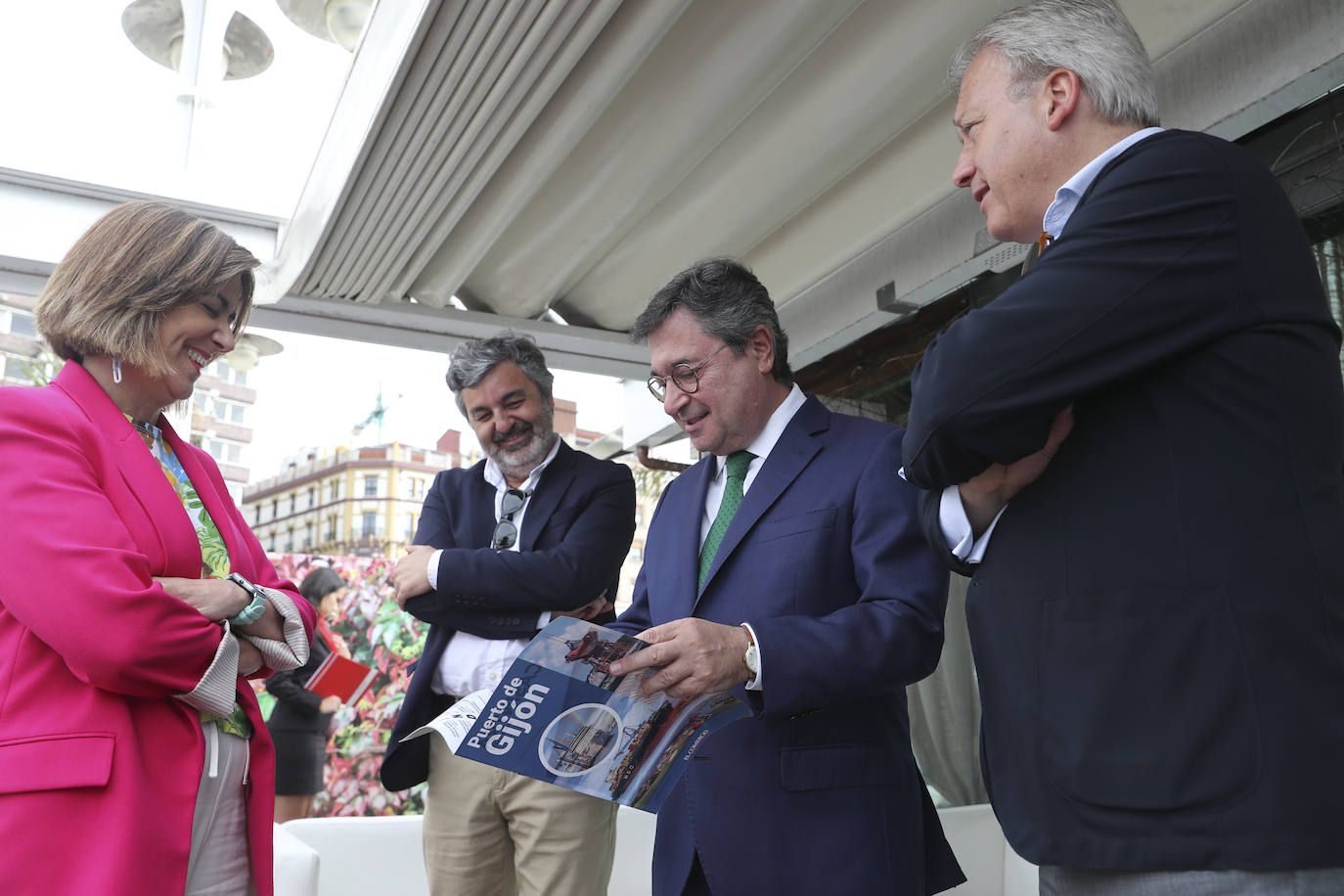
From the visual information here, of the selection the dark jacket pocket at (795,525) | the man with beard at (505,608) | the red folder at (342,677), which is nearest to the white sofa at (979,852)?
the man with beard at (505,608)

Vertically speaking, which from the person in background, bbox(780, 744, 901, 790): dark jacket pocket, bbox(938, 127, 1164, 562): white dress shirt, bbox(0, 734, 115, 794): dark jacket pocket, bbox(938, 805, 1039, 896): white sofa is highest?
bbox(938, 127, 1164, 562): white dress shirt

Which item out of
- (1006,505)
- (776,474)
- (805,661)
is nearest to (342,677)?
(776,474)

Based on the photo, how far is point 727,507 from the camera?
6.95 ft

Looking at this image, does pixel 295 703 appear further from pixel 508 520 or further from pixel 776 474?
pixel 776 474

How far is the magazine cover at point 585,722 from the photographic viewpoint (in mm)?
1459

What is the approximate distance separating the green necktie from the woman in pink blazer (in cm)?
81

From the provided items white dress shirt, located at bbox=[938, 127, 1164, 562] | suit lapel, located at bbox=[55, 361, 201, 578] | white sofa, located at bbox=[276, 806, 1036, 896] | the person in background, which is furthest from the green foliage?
white dress shirt, located at bbox=[938, 127, 1164, 562]

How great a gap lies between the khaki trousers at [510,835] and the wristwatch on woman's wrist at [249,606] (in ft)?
3.26

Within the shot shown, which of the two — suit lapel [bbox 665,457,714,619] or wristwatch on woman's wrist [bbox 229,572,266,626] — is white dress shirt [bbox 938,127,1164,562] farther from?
wristwatch on woman's wrist [bbox 229,572,266,626]

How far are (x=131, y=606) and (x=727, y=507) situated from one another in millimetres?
1097

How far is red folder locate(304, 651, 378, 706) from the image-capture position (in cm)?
259

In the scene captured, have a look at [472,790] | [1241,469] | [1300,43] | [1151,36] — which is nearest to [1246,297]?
[1241,469]

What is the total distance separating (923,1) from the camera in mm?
2721

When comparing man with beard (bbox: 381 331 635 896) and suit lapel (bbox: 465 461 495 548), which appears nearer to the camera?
man with beard (bbox: 381 331 635 896)
